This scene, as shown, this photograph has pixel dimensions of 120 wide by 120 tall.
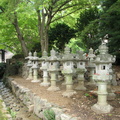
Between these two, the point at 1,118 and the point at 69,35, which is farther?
the point at 69,35

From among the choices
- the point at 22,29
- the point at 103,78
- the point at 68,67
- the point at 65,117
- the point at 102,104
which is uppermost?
the point at 22,29

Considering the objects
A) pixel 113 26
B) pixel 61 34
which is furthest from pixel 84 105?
pixel 61 34

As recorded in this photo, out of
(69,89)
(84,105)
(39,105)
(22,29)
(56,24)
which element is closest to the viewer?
(84,105)

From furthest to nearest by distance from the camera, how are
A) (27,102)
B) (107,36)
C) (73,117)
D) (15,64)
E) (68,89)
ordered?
(15,64) < (107,36) < (27,102) < (68,89) < (73,117)

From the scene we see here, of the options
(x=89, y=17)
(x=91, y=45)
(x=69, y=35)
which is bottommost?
(x=91, y=45)

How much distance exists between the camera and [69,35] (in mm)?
13516

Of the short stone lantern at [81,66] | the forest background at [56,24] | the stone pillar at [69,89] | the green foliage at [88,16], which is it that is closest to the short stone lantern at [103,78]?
the stone pillar at [69,89]

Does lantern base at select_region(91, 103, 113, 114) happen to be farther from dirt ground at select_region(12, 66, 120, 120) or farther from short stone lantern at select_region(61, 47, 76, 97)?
short stone lantern at select_region(61, 47, 76, 97)

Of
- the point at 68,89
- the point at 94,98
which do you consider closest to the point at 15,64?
the point at 68,89

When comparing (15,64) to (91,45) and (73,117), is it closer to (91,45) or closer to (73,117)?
(91,45)

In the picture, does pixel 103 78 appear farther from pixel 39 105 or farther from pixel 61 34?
pixel 61 34

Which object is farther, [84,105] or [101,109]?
[84,105]

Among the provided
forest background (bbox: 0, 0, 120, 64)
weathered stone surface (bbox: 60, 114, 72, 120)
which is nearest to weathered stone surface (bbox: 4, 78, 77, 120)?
weathered stone surface (bbox: 60, 114, 72, 120)

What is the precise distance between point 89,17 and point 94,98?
904 cm
